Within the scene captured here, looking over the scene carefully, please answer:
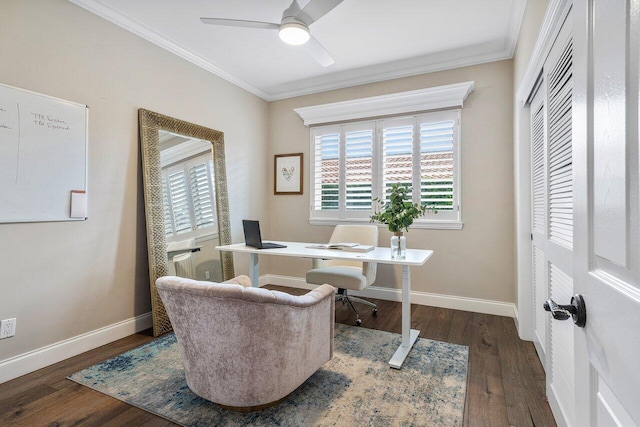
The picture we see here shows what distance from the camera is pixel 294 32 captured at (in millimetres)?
2223

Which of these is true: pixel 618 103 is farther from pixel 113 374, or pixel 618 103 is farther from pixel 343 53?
Answer: pixel 343 53

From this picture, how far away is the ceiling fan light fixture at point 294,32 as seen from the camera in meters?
2.18

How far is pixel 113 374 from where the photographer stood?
2.15 m

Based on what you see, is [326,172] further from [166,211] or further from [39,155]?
[39,155]

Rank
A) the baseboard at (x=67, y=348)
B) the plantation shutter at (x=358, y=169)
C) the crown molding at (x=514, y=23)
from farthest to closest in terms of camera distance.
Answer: the plantation shutter at (x=358, y=169), the crown molding at (x=514, y=23), the baseboard at (x=67, y=348)

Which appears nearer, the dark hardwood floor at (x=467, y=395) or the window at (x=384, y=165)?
the dark hardwood floor at (x=467, y=395)

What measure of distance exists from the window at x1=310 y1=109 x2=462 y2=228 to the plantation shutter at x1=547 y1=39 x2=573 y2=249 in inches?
66.4

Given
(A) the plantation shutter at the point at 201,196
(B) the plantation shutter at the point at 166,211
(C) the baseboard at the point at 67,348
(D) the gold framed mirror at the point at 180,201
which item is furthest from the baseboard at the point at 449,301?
(C) the baseboard at the point at 67,348

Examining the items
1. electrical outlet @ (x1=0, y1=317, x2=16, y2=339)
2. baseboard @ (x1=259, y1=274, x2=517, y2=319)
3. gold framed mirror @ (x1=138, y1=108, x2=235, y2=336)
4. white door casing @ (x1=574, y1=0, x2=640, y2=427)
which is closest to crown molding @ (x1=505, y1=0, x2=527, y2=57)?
white door casing @ (x1=574, y1=0, x2=640, y2=427)

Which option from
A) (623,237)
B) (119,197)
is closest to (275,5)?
(119,197)

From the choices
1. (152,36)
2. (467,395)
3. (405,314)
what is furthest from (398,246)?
(152,36)

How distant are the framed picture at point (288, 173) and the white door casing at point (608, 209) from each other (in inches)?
143

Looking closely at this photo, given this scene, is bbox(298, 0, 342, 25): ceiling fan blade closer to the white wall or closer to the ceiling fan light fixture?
the ceiling fan light fixture

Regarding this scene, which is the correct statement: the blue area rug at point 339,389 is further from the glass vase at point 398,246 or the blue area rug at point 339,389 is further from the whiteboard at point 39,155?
the whiteboard at point 39,155
